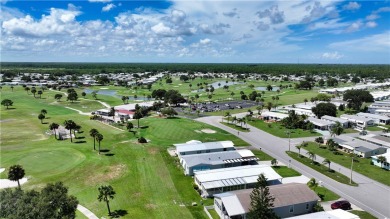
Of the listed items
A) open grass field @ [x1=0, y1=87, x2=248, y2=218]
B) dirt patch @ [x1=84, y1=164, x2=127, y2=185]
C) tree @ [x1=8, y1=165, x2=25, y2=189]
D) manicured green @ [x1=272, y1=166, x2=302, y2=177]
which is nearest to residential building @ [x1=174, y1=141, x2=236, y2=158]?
open grass field @ [x1=0, y1=87, x2=248, y2=218]

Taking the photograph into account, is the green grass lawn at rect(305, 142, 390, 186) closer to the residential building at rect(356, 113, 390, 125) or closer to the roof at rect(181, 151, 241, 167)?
the roof at rect(181, 151, 241, 167)

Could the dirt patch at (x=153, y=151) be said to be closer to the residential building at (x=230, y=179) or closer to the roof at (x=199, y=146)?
the roof at (x=199, y=146)

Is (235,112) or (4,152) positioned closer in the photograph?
(4,152)

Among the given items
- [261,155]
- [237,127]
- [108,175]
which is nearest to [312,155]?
[261,155]

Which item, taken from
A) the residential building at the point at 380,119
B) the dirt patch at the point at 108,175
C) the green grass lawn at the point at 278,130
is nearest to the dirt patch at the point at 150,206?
the dirt patch at the point at 108,175

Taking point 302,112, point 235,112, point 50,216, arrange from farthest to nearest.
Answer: point 235,112 < point 302,112 < point 50,216

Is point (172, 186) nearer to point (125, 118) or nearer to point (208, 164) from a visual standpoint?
point (208, 164)

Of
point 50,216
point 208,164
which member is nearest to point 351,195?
point 208,164
